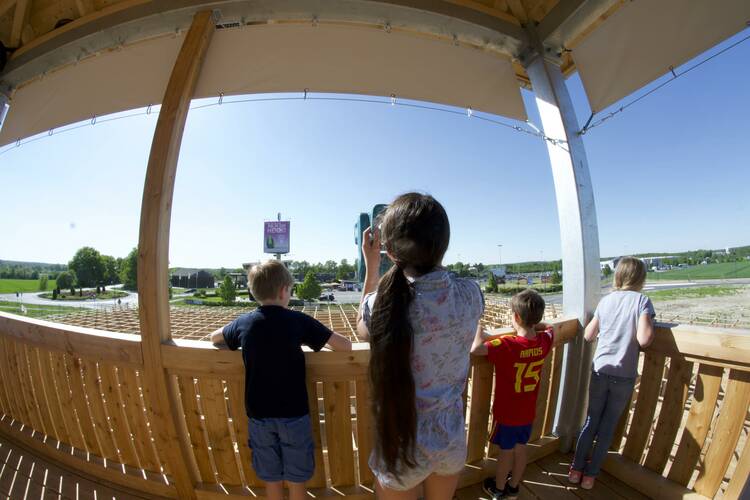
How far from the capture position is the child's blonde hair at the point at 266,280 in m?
1.25

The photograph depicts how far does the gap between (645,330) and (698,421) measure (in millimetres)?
552

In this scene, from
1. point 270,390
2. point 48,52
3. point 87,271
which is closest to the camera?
point 270,390

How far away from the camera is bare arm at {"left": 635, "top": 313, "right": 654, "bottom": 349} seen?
1432 mm

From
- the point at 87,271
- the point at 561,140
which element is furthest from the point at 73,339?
the point at 87,271

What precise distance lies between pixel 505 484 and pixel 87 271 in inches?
873

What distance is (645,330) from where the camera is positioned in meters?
1.44

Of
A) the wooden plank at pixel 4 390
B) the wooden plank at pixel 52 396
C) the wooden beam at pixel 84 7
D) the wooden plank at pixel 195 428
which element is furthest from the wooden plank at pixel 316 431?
the wooden beam at pixel 84 7

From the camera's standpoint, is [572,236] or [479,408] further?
[572,236]

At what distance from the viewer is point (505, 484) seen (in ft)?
5.01

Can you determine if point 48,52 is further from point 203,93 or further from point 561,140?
point 561,140

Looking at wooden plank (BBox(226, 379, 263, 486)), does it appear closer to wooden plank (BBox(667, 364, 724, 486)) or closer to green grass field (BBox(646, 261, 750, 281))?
wooden plank (BBox(667, 364, 724, 486))

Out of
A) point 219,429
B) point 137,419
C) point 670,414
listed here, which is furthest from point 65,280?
point 670,414

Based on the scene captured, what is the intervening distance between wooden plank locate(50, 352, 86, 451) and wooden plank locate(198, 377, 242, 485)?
108 cm

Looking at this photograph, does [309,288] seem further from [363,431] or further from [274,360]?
[274,360]
